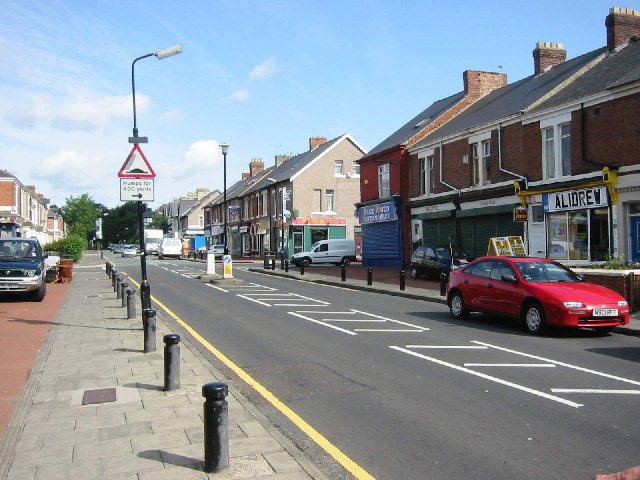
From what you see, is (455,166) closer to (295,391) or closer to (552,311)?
(552,311)

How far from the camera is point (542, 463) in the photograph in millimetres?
4918

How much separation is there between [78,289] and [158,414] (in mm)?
18325

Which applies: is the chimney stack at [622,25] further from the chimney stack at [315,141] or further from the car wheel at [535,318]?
the chimney stack at [315,141]

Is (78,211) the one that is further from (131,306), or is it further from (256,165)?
(131,306)

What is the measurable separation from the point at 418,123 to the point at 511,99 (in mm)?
8981

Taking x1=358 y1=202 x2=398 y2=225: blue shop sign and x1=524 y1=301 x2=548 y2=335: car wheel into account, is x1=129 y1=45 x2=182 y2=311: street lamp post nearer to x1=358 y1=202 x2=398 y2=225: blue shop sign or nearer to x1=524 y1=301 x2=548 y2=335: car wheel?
x1=524 y1=301 x2=548 y2=335: car wheel

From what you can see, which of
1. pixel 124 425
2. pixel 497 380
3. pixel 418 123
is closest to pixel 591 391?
pixel 497 380

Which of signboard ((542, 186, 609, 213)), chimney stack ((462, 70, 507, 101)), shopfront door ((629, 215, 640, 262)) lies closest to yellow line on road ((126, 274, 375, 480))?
shopfront door ((629, 215, 640, 262))

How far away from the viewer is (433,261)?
87.2 feet

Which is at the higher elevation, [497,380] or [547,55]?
[547,55]

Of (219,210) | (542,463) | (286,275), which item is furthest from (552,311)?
(219,210)

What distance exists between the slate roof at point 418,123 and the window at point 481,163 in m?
6.26

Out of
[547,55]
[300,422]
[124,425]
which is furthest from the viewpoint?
[547,55]

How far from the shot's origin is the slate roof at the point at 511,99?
25.8 meters
